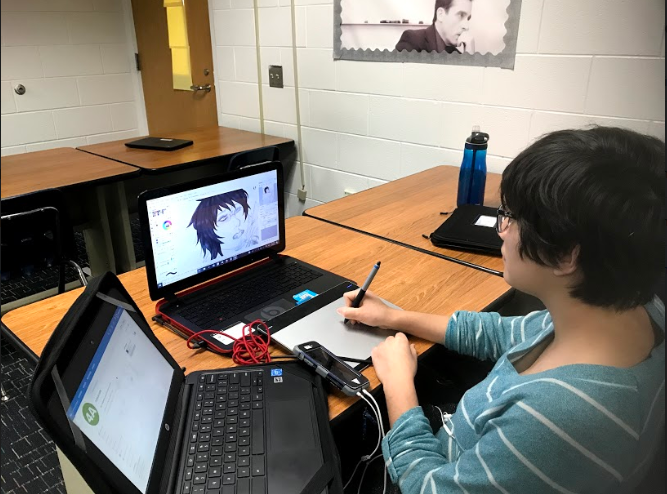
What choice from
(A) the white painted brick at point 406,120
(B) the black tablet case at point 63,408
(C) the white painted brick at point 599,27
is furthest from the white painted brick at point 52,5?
(B) the black tablet case at point 63,408

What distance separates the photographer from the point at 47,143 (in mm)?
3736

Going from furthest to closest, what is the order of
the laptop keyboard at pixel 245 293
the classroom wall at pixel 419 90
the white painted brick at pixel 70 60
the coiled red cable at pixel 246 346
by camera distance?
the white painted brick at pixel 70 60 → the classroom wall at pixel 419 90 → the laptop keyboard at pixel 245 293 → the coiled red cable at pixel 246 346

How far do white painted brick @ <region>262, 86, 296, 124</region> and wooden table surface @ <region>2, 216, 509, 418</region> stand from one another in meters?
1.63

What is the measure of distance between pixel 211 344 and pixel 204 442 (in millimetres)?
241

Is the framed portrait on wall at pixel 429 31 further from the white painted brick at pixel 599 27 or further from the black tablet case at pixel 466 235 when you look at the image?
the black tablet case at pixel 466 235

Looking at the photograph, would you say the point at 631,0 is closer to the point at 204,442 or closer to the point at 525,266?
the point at 525,266

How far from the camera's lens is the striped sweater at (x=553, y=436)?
1.90 ft

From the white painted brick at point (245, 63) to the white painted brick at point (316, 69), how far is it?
0.40 meters

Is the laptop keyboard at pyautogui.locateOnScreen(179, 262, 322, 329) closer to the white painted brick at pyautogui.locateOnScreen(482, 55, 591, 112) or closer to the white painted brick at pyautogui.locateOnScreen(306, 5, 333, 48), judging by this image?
the white painted brick at pyautogui.locateOnScreen(482, 55, 591, 112)

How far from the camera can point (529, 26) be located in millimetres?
2051

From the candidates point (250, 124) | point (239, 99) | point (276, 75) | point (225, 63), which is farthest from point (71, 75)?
point (276, 75)

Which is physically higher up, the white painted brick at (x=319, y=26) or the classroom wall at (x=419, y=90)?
the white painted brick at (x=319, y=26)

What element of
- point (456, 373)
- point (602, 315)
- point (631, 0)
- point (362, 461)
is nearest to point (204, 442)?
point (362, 461)

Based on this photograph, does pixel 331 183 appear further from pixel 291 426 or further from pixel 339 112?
pixel 291 426
